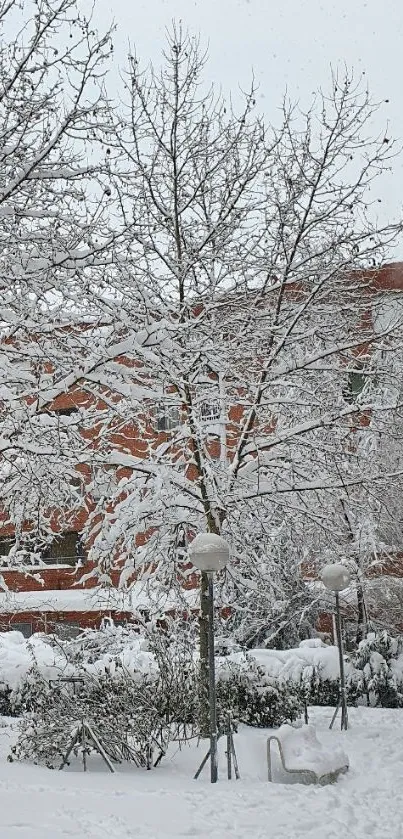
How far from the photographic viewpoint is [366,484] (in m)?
12.9

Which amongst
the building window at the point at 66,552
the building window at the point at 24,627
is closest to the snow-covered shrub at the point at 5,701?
the building window at the point at 24,627

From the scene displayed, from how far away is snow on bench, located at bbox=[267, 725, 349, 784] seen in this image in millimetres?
9664

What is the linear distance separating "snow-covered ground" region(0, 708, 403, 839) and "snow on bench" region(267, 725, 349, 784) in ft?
0.56

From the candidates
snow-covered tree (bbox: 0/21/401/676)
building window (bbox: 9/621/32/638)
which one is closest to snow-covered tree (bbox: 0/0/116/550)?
snow-covered tree (bbox: 0/21/401/676)

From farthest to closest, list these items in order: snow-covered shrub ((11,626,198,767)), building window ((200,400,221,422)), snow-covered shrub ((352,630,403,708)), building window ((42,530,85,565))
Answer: building window ((42,530,85,565)) < snow-covered shrub ((352,630,403,708)) < building window ((200,400,221,422)) < snow-covered shrub ((11,626,198,767))

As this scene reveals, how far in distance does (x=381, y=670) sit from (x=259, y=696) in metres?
4.31

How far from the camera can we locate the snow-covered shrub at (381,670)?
56.0 feet

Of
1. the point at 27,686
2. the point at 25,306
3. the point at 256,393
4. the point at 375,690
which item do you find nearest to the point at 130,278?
the point at 25,306

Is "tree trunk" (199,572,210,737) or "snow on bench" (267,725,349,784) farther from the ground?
"tree trunk" (199,572,210,737)

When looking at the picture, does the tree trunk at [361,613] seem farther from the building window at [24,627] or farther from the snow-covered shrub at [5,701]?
the building window at [24,627]

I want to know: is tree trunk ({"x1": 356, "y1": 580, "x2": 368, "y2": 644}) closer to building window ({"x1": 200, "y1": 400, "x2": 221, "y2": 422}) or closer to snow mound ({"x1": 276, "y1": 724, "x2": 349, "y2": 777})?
building window ({"x1": 200, "y1": 400, "x2": 221, "y2": 422})

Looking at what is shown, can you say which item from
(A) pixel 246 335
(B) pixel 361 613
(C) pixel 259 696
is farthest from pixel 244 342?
(B) pixel 361 613

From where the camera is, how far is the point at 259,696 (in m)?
13.8

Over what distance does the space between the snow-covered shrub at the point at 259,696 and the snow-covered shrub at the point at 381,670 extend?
3.50 meters
